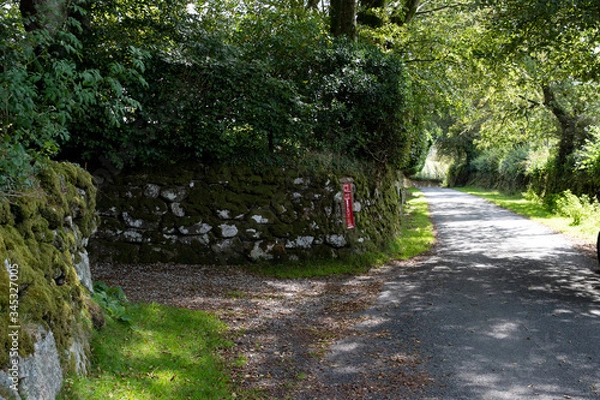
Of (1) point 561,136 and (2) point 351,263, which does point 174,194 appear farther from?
(1) point 561,136

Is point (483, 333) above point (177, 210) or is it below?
below

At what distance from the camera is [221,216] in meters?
10.2

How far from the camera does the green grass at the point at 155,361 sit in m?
4.05

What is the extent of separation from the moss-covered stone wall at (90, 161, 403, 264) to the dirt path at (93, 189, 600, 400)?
1.81 ft

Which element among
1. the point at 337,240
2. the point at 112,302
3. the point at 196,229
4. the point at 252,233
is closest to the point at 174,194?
the point at 196,229

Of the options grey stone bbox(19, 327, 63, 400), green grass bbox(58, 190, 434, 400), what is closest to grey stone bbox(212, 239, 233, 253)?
green grass bbox(58, 190, 434, 400)

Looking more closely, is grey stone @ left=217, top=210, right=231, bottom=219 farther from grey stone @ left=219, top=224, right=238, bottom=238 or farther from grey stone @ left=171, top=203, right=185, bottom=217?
grey stone @ left=171, top=203, right=185, bottom=217

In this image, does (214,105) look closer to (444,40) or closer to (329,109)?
(329,109)

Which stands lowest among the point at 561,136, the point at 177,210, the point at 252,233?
the point at 252,233

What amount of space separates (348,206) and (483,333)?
5.34 meters

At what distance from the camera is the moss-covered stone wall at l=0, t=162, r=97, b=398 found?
3.31 meters

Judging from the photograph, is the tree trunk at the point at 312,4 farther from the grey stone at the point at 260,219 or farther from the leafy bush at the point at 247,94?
the grey stone at the point at 260,219

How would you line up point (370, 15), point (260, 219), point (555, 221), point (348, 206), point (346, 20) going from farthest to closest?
1. point (555, 221)
2. point (370, 15)
3. point (346, 20)
4. point (348, 206)
5. point (260, 219)

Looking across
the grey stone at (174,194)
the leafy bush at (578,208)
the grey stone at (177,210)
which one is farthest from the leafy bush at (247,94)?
the leafy bush at (578,208)
